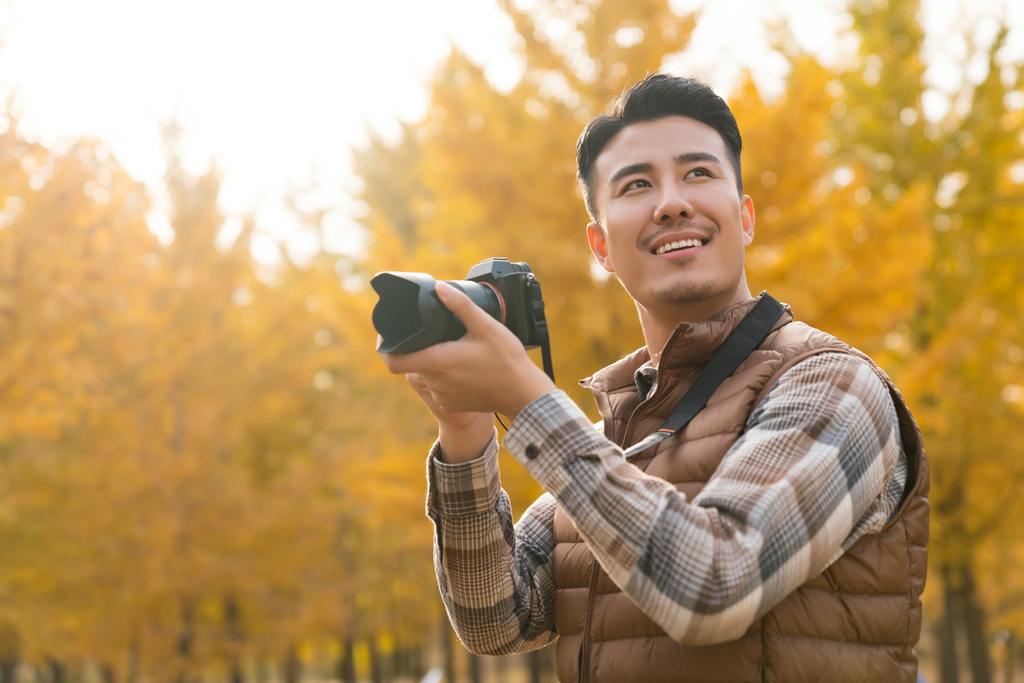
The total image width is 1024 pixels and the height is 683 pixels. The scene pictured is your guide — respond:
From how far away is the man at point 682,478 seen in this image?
1036mm

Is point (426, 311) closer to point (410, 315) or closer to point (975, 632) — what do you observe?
point (410, 315)

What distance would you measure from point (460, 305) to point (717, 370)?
1.69 ft

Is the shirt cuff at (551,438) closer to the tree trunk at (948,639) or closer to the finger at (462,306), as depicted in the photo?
the finger at (462,306)

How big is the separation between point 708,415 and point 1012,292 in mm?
7947

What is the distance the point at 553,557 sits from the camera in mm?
1606

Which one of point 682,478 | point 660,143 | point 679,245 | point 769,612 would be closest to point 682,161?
point 660,143

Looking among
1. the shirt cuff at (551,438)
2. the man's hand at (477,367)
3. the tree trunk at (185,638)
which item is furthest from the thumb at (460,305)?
the tree trunk at (185,638)

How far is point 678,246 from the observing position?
4.82 feet

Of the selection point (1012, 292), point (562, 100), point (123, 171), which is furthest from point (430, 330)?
point (1012, 292)

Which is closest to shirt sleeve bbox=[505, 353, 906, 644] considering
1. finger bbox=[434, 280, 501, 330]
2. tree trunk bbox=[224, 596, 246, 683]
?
finger bbox=[434, 280, 501, 330]

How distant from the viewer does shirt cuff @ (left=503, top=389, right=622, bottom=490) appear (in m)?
1.08

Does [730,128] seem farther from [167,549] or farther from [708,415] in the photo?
[167,549]

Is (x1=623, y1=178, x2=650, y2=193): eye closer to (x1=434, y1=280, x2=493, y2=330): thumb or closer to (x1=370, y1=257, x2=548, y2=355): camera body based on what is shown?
(x1=370, y1=257, x2=548, y2=355): camera body

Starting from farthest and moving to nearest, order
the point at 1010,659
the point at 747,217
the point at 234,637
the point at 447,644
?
the point at 1010,659 → the point at 447,644 → the point at 234,637 → the point at 747,217
